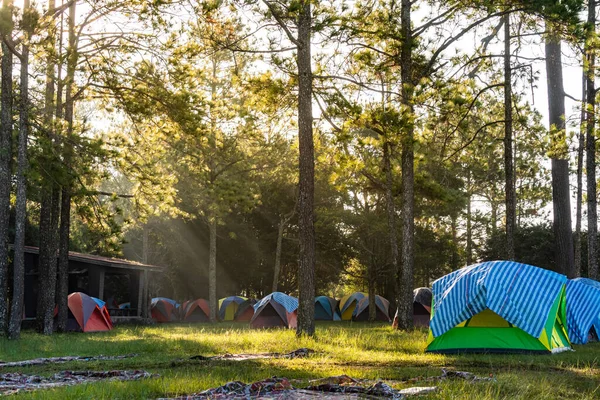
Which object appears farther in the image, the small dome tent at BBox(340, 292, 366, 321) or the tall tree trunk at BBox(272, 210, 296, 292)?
the tall tree trunk at BBox(272, 210, 296, 292)

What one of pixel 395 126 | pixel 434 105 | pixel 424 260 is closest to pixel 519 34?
pixel 434 105

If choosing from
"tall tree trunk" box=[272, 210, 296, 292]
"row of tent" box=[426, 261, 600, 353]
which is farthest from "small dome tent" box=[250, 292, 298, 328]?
"row of tent" box=[426, 261, 600, 353]

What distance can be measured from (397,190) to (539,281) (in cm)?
1189

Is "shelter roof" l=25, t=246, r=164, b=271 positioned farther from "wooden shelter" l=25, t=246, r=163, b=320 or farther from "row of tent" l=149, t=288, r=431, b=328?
"row of tent" l=149, t=288, r=431, b=328

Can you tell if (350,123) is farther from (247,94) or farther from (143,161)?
(143,161)

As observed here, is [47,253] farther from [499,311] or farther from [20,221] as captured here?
[499,311]

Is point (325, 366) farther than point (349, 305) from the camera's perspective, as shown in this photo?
No

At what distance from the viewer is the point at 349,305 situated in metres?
33.9

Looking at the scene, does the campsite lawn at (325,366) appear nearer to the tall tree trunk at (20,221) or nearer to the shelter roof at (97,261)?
the tall tree trunk at (20,221)

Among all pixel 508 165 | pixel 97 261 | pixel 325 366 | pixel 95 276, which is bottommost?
pixel 325 366

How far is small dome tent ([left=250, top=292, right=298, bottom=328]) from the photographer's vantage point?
970 inches

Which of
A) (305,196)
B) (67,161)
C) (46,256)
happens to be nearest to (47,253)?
(46,256)

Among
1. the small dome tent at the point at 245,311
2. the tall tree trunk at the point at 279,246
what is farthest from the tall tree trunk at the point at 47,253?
the tall tree trunk at the point at 279,246

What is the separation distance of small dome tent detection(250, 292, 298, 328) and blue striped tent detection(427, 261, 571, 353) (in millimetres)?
13275
